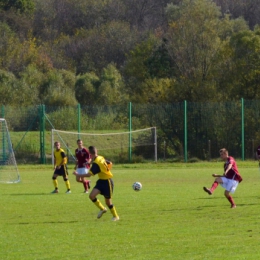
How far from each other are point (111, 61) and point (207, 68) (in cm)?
3250

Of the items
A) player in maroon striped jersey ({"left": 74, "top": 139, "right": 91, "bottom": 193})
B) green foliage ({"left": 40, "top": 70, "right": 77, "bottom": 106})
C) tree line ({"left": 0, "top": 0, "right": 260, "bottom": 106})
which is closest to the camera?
player in maroon striped jersey ({"left": 74, "top": 139, "right": 91, "bottom": 193})

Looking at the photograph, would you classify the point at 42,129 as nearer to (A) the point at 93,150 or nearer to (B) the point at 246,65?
(B) the point at 246,65

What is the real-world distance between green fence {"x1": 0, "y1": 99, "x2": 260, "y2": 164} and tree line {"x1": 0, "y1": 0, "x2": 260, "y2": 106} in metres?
3.50

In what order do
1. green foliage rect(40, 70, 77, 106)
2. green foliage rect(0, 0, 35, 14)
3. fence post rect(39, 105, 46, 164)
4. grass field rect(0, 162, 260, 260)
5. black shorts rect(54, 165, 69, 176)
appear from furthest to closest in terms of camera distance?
green foliage rect(0, 0, 35, 14)
green foliage rect(40, 70, 77, 106)
fence post rect(39, 105, 46, 164)
black shorts rect(54, 165, 69, 176)
grass field rect(0, 162, 260, 260)

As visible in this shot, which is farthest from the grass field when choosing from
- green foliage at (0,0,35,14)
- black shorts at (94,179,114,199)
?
green foliage at (0,0,35,14)

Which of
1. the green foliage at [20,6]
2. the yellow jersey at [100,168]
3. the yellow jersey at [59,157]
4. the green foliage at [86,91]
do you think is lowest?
the yellow jersey at [59,157]

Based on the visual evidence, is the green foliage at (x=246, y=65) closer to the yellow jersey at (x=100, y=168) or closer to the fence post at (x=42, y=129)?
the fence post at (x=42, y=129)

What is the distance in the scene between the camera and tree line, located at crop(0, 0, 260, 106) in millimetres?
47938

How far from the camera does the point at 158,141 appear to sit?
142ft

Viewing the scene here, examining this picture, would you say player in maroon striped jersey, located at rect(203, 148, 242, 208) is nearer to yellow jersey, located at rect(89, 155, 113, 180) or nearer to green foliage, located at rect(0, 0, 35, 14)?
yellow jersey, located at rect(89, 155, 113, 180)

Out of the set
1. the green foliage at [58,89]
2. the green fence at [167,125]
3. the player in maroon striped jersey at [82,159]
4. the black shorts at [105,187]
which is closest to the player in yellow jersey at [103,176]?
A: the black shorts at [105,187]

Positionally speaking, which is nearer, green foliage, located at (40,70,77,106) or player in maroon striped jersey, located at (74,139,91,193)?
player in maroon striped jersey, located at (74,139,91,193)

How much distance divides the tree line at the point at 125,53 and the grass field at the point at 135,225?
72.9 feet

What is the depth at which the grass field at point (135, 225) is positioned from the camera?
1180 centimetres
